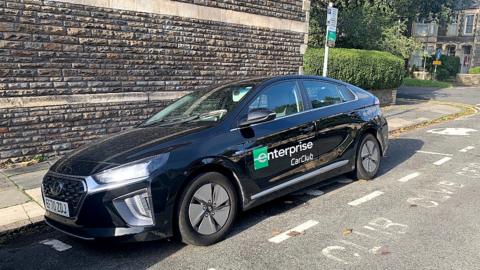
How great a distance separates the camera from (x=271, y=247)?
12.8ft

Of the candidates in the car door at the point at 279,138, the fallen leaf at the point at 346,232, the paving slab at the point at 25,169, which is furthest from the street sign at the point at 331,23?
the paving slab at the point at 25,169

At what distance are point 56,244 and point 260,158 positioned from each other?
2.19 metres

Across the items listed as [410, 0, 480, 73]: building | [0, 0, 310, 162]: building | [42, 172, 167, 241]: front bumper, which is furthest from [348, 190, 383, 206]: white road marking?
[410, 0, 480, 73]: building

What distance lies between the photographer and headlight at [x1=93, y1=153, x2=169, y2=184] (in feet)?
11.6

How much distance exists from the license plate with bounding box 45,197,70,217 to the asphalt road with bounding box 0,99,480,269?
0.43 meters

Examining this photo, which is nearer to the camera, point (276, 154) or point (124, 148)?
point (124, 148)

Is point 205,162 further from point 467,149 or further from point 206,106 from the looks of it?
point 467,149

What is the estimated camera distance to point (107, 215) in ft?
11.5

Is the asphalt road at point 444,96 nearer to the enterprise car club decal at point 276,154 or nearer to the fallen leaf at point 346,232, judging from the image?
the enterprise car club decal at point 276,154

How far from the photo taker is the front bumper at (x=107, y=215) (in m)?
3.49

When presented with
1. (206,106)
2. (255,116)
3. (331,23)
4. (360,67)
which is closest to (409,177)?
(255,116)

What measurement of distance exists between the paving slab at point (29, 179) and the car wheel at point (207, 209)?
3.09 m

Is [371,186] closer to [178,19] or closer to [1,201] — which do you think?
[1,201]

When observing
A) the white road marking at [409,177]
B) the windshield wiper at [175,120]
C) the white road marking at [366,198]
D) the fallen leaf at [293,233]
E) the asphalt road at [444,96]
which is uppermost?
the windshield wiper at [175,120]
